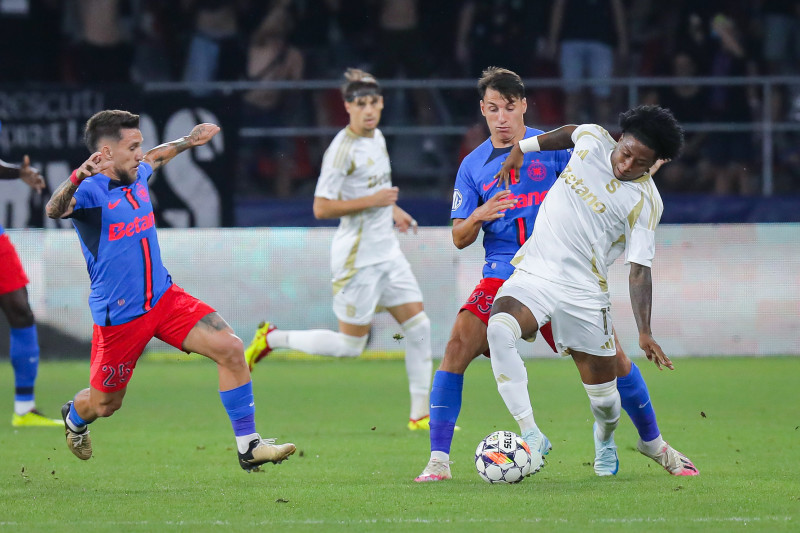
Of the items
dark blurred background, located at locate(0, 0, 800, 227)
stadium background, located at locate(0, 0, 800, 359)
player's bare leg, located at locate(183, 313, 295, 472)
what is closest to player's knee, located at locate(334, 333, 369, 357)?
player's bare leg, located at locate(183, 313, 295, 472)

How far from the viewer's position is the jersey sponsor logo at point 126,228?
6.54 meters

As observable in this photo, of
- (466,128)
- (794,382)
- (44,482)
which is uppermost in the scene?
(466,128)

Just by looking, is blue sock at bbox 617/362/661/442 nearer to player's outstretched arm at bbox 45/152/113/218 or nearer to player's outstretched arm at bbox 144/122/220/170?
player's outstretched arm at bbox 144/122/220/170

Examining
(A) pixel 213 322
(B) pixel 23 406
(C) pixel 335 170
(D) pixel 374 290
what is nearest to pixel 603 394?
(A) pixel 213 322

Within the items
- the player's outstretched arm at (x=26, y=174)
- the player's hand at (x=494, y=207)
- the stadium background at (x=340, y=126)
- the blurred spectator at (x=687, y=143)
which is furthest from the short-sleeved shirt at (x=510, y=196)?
the blurred spectator at (x=687, y=143)

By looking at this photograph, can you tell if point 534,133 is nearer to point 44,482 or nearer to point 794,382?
point 44,482

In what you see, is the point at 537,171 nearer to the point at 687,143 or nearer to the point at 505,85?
the point at 505,85

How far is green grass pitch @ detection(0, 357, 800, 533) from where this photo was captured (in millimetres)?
5441

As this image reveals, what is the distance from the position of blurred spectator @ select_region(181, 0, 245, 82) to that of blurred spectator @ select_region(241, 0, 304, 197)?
23 centimetres

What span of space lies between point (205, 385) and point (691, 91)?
7558 mm

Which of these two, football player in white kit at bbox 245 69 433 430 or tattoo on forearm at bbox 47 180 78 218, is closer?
tattoo on forearm at bbox 47 180 78 218

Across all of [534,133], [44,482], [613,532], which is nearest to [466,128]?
[534,133]

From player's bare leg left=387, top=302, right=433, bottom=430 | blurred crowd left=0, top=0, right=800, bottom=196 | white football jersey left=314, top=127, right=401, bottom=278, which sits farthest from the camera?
blurred crowd left=0, top=0, right=800, bottom=196

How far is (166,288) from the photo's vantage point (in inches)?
266
